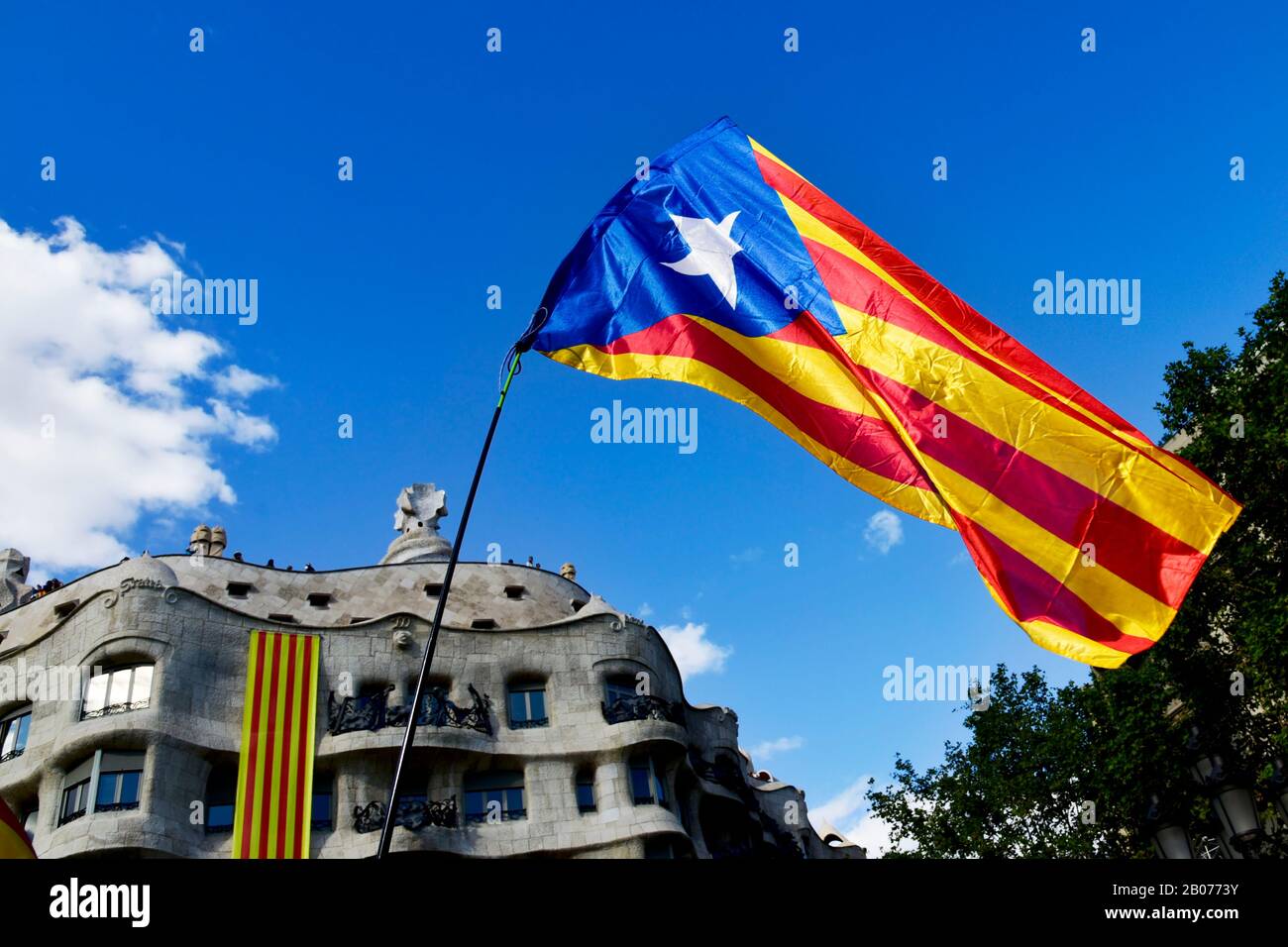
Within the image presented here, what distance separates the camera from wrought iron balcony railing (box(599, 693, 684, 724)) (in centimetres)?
4024

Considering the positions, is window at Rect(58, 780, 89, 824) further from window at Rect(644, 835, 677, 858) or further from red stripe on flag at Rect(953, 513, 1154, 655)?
red stripe on flag at Rect(953, 513, 1154, 655)

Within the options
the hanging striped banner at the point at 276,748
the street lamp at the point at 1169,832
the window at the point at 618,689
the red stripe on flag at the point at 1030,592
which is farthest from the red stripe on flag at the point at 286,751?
the red stripe on flag at the point at 1030,592

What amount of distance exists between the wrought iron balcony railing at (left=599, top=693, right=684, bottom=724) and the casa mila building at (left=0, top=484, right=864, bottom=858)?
55mm

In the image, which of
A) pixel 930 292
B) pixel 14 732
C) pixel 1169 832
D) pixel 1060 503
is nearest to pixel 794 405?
pixel 930 292

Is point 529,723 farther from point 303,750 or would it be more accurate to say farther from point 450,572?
point 450,572

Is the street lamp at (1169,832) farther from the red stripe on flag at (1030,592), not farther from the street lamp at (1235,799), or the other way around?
the red stripe on flag at (1030,592)

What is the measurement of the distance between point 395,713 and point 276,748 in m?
3.91

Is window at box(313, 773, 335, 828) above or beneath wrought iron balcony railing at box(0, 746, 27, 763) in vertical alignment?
beneath

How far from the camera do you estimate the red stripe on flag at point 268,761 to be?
34.3m

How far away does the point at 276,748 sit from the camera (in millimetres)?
36594

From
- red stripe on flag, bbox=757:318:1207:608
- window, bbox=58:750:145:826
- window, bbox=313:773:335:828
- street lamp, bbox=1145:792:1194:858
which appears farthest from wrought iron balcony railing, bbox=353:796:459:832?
red stripe on flag, bbox=757:318:1207:608

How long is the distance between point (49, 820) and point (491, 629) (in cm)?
1521

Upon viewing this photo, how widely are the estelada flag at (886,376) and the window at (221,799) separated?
86.8 feet
